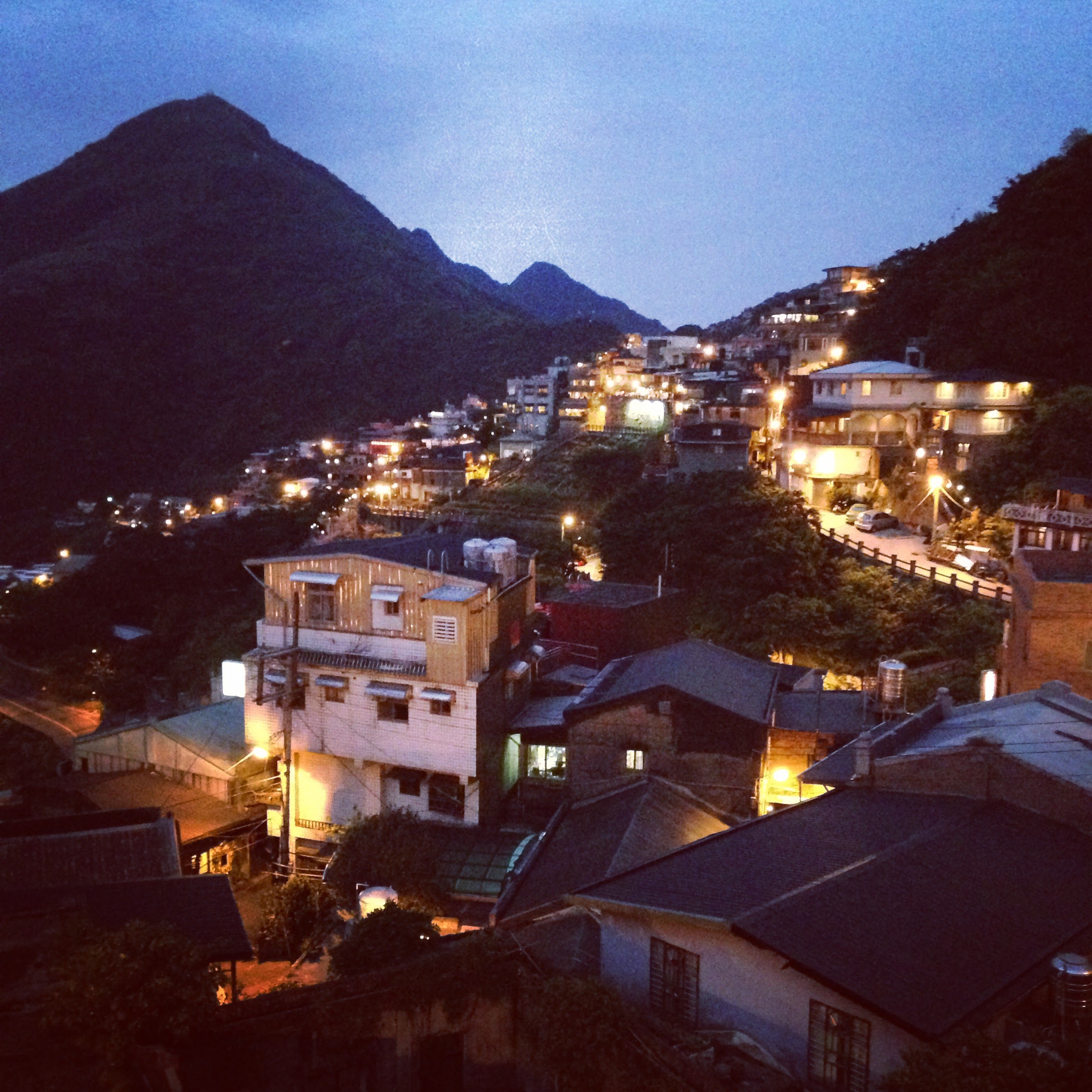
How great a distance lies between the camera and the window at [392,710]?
66.0 ft

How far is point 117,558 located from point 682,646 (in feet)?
132

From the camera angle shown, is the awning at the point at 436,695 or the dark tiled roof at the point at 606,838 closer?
the dark tiled roof at the point at 606,838

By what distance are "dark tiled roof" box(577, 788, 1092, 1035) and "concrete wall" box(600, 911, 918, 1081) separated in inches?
13.6

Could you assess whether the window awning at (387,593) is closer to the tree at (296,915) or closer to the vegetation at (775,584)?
the tree at (296,915)

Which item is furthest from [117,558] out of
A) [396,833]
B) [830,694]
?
[830,694]

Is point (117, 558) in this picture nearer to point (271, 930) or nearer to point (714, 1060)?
point (271, 930)

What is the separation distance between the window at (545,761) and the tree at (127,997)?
41.2 feet

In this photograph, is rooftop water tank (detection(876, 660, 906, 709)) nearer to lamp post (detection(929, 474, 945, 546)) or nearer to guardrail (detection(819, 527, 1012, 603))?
guardrail (detection(819, 527, 1012, 603))

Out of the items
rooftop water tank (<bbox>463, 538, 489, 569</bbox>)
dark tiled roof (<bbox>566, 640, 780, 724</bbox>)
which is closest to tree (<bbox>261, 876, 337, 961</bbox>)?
dark tiled roof (<bbox>566, 640, 780, 724</bbox>)

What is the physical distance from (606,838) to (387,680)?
293 inches

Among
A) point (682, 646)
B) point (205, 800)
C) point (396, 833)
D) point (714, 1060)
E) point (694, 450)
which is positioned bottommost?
point (205, 800)

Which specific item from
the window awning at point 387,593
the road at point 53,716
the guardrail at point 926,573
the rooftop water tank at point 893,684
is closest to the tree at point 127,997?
the window awning at point 387,593

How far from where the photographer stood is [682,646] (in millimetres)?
19984

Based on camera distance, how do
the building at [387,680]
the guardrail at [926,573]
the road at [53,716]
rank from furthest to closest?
1. the road at [53,716]
2. the guardrail at [926,573]
3. the building at [387,680]
